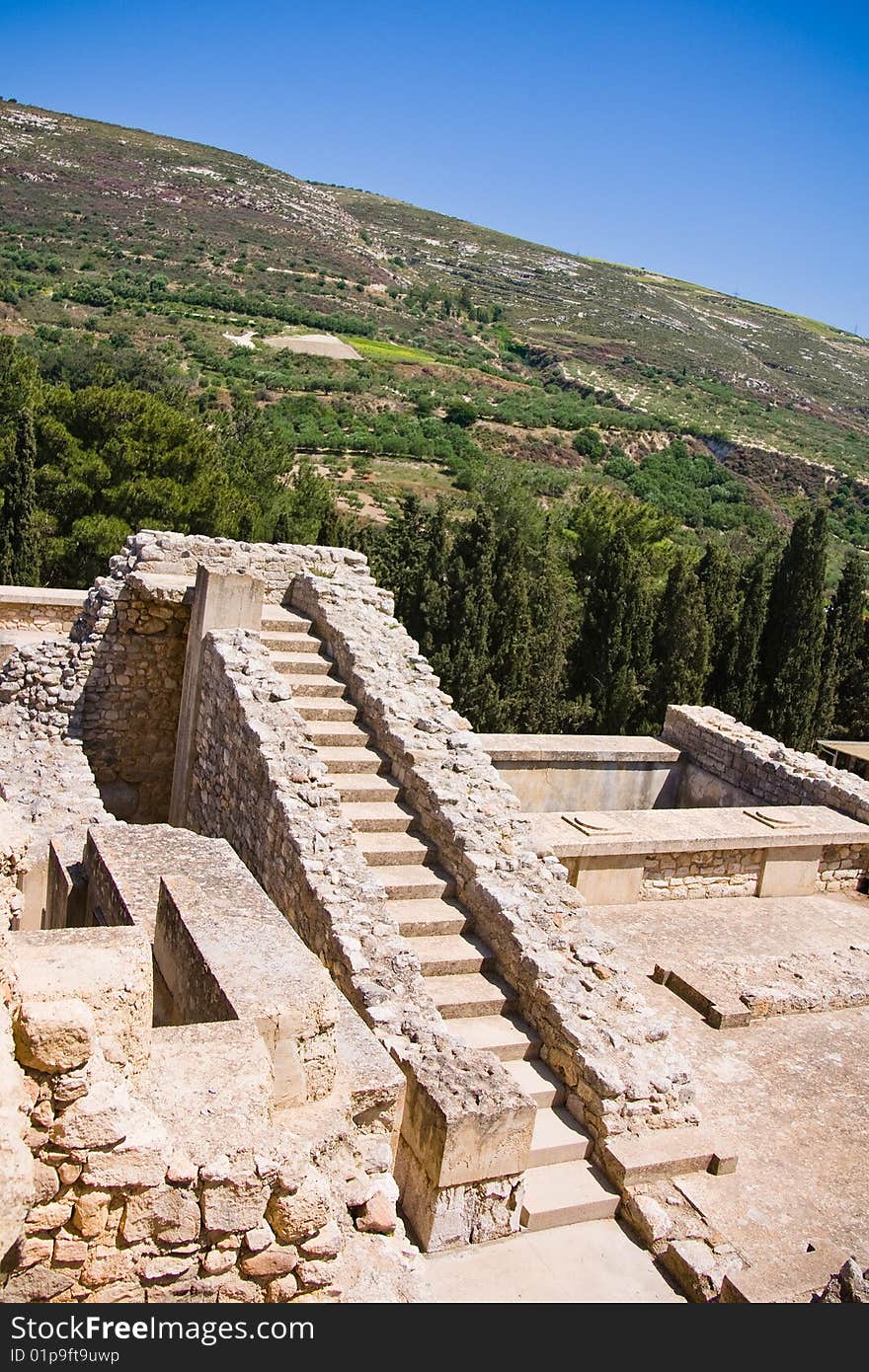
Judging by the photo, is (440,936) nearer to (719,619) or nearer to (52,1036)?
(52,1036)

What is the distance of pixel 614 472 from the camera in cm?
5597

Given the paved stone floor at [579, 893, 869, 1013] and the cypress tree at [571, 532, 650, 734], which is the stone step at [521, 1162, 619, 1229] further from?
the cypress tree at [571, 532, 650, 734]

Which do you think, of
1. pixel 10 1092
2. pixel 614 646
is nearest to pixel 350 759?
pixel 10 1092

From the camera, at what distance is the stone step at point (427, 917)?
7.23 metres

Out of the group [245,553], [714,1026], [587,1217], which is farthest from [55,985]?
[245,553]

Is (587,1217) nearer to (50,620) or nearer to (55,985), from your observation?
(55,985)

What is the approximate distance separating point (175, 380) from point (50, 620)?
3214 centimetres

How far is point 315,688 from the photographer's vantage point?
9.47 m

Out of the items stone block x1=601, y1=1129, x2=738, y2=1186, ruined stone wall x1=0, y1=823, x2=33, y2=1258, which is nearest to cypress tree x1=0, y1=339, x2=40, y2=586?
stone block x1=601, y1=1129, x2=738, y2=1186

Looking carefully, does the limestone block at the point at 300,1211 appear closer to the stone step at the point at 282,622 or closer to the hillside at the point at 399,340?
the stone step at the point at 282,622

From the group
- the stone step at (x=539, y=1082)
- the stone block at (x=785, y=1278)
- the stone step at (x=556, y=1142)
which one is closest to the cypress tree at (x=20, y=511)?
the stone step at (x=539, y=1082)

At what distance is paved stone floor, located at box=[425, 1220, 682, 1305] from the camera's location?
5113 mm

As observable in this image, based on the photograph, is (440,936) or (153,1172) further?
(440,936)

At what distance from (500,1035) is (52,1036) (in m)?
4.04
